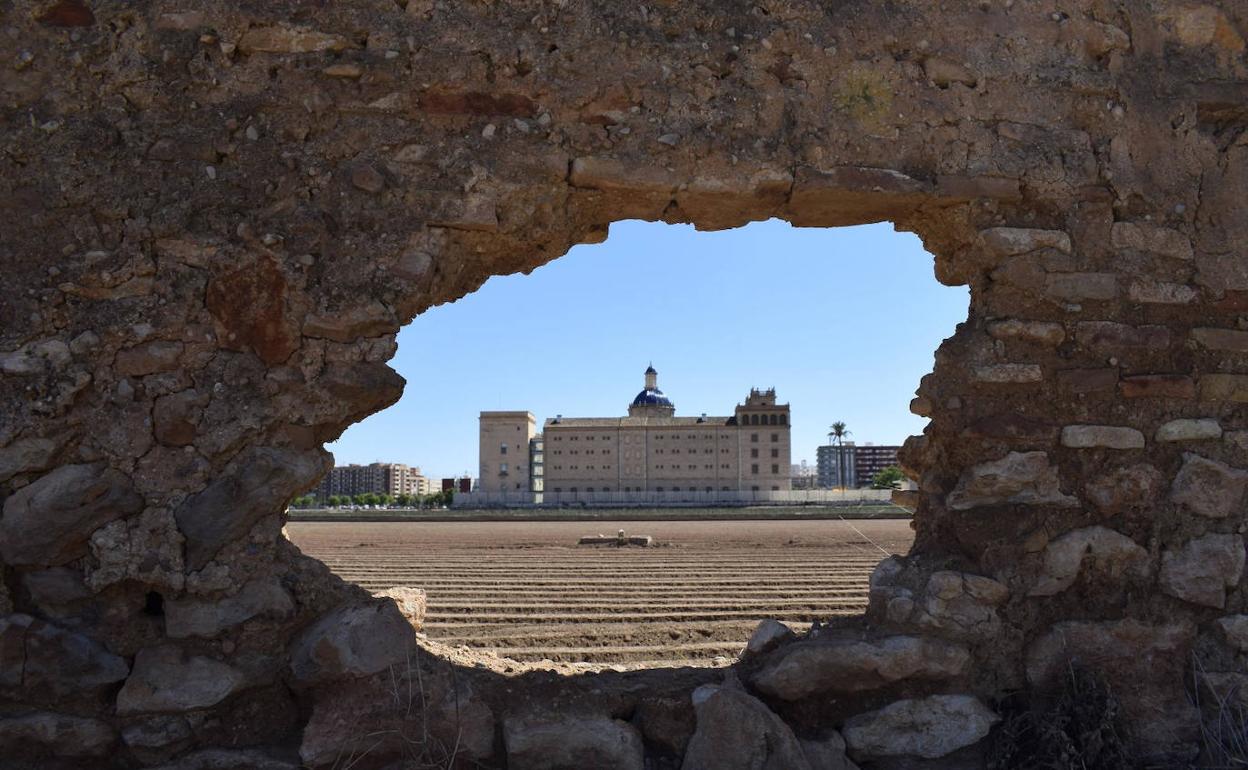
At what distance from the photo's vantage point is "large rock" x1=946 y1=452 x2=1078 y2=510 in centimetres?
326

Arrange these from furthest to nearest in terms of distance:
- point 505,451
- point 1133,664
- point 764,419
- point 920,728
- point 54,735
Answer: point 505,451, point 764,419, point 1133,664, point 920,728, point 54,735

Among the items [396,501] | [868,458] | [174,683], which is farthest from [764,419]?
[174,683]

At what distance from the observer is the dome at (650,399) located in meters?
81.2

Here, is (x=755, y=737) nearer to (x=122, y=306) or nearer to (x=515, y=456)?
(x=122, y=306)

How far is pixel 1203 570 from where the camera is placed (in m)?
3.24

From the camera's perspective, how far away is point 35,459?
110 inches

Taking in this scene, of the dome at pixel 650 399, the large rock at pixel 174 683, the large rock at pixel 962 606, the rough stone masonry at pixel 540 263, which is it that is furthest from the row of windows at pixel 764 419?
the large rock at pixel 174 683

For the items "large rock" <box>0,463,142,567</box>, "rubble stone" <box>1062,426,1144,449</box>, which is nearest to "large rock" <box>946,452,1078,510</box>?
"rubble stone" <box>1062,426,1144,449</box>

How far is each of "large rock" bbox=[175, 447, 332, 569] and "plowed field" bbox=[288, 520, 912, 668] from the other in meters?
1.74

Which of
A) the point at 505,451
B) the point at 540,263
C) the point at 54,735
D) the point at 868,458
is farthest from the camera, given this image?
the point at 868,458

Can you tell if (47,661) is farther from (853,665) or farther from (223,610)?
(853,665)

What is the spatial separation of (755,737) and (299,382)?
73.4 inches

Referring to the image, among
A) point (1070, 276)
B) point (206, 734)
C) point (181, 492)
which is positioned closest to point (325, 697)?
point (206, 734)

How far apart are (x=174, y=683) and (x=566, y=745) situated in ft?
4.02
